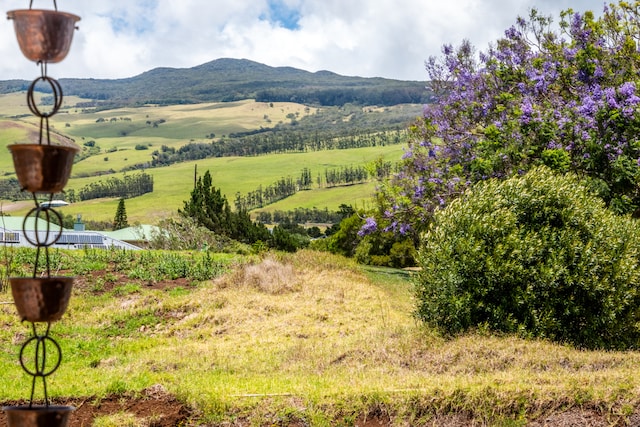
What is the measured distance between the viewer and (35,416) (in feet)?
15.3

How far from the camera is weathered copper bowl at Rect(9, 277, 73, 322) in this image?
4.77m

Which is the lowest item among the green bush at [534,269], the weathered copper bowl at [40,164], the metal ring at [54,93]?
the green bush at [534,269]

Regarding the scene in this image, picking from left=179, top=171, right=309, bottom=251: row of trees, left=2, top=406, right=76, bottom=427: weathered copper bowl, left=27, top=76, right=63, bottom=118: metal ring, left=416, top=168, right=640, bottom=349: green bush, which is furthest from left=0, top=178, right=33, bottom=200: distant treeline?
left=2, top=406, right=76, bottom=427: weathered copper bowl

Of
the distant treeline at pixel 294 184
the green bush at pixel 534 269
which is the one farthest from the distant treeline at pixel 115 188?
the green bush at pixel 534 269

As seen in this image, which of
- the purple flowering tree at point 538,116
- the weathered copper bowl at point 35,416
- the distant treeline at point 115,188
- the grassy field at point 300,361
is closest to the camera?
the weathered copper bowl at point 35,416

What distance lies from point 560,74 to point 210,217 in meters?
25.1

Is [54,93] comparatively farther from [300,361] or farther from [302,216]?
[302,216]

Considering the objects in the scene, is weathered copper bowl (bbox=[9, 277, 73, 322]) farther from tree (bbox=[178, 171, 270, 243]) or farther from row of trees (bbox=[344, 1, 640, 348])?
tree (bbox=[178, 171, 270, 243])

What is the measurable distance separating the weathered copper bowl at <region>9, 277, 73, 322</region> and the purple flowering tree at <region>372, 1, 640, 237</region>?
16991 mm

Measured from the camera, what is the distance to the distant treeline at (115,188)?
525 ft

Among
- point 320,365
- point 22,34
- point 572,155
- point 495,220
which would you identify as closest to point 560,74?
point 572,155

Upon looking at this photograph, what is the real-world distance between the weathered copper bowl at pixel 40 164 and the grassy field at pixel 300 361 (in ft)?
16.0

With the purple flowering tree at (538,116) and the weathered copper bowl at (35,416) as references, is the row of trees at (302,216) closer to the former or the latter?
the purple flowering tree at (538,116)

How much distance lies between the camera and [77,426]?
27.9ft
